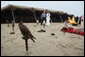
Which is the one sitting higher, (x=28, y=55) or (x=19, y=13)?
(x=19, y=13)

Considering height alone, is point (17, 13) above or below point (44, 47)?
above

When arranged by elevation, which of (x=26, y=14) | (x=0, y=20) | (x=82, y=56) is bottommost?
(x=82, y=56)

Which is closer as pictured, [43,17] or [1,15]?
[43,17]

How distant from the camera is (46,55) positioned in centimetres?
276

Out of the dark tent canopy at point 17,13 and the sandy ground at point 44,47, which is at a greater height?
the dark tent canopy at point 17,13

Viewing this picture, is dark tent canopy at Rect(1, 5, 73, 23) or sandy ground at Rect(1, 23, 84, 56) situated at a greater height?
dark tent canopy at Rect(1, 5, 73, 23)

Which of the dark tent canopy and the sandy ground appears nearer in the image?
the sandy ground

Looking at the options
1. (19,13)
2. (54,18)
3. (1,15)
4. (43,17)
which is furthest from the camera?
(54,18)

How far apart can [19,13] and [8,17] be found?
7.18 ft

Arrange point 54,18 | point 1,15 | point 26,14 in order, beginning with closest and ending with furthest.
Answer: point 1,15 < point 26,14 < point 54,18

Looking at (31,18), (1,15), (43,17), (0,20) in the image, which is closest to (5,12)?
(1,15)

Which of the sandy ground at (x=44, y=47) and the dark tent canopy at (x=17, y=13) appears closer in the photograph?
the sandy ground at (x=44, y=47)

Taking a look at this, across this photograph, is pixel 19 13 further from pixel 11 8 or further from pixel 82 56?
pixel 82 56

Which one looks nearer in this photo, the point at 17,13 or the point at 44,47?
the point at 44,47
